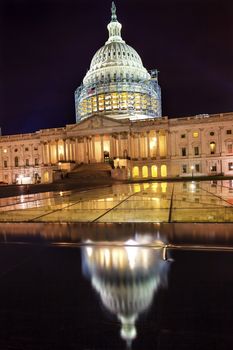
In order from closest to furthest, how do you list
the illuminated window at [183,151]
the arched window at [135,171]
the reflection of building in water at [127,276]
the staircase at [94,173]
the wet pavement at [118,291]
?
the wet pavement at [118,291]
the reflection of building in water at [127,276]
the staircase at [94,173]
the illuminated window at [183,151]
the arched window at [135,171]

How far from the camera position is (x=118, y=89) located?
85.2 meters

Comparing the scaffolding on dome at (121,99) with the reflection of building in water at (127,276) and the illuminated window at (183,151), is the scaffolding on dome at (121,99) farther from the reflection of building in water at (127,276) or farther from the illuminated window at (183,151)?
the reflection of building in water at (127,276)

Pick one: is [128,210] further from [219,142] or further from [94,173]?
[219,142]

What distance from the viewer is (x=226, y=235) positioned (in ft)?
15.5

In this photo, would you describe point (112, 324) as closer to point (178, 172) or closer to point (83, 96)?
point (178, 172)

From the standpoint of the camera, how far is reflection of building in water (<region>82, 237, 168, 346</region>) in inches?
93.0

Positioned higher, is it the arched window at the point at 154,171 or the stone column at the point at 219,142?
the stone column at the point at 219,142

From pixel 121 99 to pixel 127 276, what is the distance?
85.8m

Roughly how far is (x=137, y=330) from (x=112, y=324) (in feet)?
→ 0.75

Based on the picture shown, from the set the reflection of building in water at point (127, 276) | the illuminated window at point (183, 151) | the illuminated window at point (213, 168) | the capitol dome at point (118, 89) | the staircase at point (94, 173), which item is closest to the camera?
the reflection of building in water at point (127, 276)

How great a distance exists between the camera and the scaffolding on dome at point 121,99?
8331cm

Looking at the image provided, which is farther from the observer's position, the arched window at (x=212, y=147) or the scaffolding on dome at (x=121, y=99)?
the scaffolding on dome at (x=121, y=99)

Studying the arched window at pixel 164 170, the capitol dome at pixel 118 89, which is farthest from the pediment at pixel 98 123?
the arched window at pixel 164 170

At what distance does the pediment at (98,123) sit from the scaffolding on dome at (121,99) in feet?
48.5
